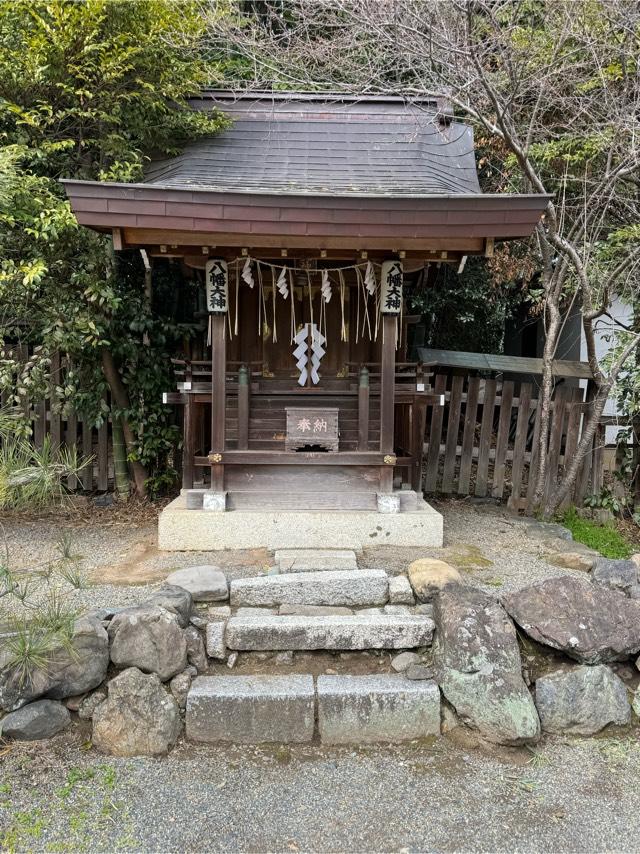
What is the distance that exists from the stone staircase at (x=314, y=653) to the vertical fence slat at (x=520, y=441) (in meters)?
3.17

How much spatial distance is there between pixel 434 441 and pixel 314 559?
2.99 meters

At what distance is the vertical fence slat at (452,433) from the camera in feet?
21.4

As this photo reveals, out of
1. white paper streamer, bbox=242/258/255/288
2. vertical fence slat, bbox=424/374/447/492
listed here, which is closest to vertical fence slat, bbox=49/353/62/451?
white paper streamer, bbox=242/258/255/288

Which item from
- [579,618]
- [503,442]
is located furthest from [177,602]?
[503,442]

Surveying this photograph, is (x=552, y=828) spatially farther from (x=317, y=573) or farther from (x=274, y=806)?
(x=317, y=573)

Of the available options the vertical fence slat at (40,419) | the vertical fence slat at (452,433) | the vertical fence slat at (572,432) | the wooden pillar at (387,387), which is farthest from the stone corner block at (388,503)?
the vertical fence slat at (40,419)

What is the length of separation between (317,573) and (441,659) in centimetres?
98

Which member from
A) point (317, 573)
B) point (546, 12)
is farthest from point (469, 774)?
point (546, 12)

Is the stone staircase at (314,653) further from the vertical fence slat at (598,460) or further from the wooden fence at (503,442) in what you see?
the vertical fence slat at (598,460)

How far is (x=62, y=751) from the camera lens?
264 cm

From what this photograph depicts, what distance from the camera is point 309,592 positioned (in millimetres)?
3477

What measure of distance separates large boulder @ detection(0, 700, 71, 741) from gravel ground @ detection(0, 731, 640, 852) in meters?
0.06

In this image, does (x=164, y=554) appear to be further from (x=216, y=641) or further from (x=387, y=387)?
(x=387, y=387)

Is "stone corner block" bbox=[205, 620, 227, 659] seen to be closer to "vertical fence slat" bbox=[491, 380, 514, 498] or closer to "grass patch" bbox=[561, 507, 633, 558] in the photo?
"grass patch" bbox=[561, 507, 633, 558]
